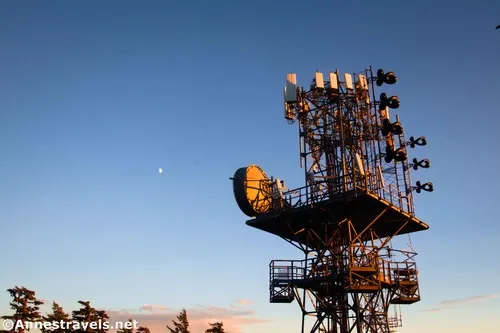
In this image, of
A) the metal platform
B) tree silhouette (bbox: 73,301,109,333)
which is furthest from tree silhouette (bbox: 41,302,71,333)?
the metal platform

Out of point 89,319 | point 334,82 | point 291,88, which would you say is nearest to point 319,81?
point 334,82

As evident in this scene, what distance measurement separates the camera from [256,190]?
4703cm

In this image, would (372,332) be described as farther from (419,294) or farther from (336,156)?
(336,156)

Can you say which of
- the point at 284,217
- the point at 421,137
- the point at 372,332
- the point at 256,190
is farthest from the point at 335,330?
the point at 421,137

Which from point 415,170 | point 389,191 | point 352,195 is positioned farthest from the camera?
point 415,170

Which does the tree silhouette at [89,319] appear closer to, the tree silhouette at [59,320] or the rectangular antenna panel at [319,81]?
the tree silhouette at [59,320]

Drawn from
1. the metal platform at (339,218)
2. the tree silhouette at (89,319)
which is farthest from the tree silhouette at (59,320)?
the metal platform at (339,218)

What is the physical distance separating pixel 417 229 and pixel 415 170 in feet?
17.6

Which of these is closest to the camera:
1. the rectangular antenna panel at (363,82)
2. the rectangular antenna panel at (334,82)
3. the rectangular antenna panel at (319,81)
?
the rectangular antenna panel at (334,82)

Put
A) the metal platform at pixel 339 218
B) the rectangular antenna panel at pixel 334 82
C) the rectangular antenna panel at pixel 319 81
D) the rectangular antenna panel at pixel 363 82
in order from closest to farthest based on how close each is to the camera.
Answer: the metal platform at pixel 339 218 → the rectangular antenna panel at pixel 334 82 → the rectangular antenna panel at pixel 319 81 → the rectangular antenna panel at pixel 363 82

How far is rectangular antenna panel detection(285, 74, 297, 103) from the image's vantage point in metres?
50.6

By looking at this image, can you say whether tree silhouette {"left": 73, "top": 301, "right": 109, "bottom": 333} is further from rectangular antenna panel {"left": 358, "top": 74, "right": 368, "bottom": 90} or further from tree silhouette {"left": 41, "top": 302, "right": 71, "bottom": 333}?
rectangular antenna panel {"left": 358, "top": 74, "right": 368, "bottom": 90}

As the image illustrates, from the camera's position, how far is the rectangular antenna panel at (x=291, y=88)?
50.6m

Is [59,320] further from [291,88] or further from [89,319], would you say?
[291,88]
